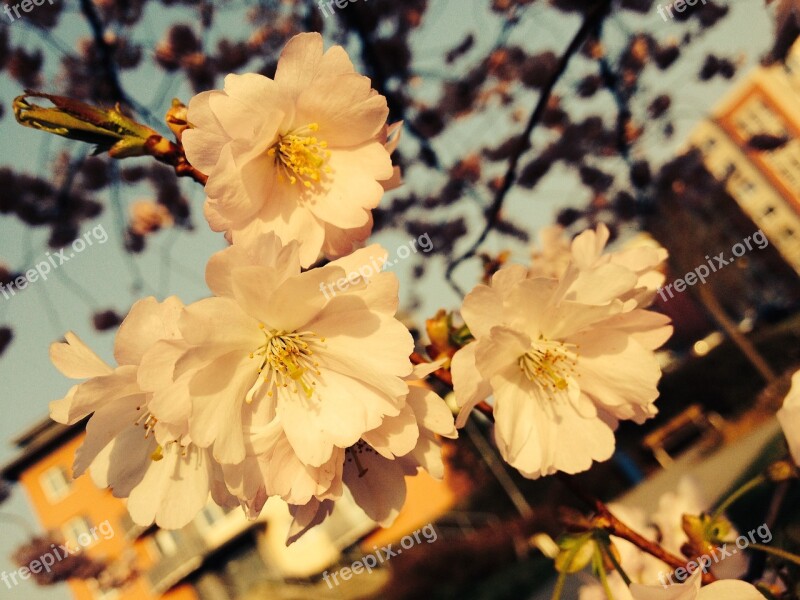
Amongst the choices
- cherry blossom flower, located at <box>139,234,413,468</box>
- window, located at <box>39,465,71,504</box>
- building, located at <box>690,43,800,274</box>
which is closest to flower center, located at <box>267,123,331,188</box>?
cherry blossom flower, located at <box>139,234,413,468</box>

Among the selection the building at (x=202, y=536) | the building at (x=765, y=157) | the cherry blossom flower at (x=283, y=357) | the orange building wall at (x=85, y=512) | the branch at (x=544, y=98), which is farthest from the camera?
the building at (x=765, y=157)

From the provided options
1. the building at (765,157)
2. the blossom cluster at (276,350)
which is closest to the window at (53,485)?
the blossom cluster at (276,350)

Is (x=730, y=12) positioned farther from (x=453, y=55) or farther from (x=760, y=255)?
(x=760, y=255)

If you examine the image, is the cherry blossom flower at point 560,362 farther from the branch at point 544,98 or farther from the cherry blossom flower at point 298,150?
the branch at point 544,98

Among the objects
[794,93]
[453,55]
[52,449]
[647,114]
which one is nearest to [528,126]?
[453,55]

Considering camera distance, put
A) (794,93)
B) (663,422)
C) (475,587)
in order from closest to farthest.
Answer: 1. (475,587)
2. (663,422)
3. (794,93)

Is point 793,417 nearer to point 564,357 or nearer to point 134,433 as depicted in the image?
point 564,357

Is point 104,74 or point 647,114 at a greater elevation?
point 104,74
